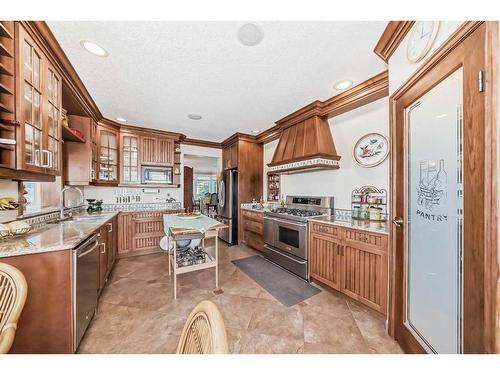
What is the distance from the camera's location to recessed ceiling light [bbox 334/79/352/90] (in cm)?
215

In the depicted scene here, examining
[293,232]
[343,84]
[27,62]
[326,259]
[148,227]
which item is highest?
[343,84]

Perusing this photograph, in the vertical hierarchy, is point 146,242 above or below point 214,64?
below

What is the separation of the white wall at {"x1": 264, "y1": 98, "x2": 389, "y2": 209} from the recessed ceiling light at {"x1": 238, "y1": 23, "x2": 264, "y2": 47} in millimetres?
1851

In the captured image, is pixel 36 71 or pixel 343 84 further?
pixel 343 84

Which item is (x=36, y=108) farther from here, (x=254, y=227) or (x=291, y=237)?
(x=254, y=227)

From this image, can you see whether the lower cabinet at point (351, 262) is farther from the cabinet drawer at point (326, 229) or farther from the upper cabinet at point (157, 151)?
the upper cabinet at point (157, 151)

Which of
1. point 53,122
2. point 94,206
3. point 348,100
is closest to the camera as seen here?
point 53,122

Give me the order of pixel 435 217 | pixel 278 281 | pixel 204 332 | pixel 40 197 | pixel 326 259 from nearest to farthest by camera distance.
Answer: pixel 204 332 < pixel 435 217 < pixel 40 197 < pixel 326 259 < pixel 278 281

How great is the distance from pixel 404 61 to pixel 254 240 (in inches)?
132

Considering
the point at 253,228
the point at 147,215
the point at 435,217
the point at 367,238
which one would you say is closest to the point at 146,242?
the point at 147,215

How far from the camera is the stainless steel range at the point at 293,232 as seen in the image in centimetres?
262

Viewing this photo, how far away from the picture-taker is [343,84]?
7.25 feet

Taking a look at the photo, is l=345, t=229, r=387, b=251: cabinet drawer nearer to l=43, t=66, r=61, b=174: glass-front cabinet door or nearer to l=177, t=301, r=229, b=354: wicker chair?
l=177, t=301, r=229, b=354: wicker chair
